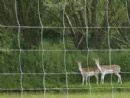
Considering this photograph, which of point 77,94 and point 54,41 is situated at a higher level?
point 54,41

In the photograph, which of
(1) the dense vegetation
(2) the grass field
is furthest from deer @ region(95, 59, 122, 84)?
(2) the grass field

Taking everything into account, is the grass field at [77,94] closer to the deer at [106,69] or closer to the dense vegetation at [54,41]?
the deer at [106,69]

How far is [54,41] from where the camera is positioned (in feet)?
28.8

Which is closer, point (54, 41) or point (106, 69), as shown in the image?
point (106, 69)

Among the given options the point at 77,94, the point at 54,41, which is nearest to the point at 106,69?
the point at 54,41

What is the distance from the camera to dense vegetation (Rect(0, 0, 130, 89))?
766 centimetres

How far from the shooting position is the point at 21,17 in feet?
28.2

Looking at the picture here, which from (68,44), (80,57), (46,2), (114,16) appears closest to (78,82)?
(80,57)

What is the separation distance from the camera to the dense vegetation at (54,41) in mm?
7664

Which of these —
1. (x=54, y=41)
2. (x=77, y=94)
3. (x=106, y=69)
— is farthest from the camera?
(x=54, y=41)

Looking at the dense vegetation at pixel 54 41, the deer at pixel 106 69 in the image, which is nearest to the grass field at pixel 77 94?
the deer at pixel 106 69

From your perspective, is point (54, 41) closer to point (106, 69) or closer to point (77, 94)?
point (106, 69)

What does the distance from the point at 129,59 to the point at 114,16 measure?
227 centimetres

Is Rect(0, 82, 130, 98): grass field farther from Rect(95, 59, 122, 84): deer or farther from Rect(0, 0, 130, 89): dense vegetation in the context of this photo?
Rect(0, 0, 130, 89): dense vegetation
